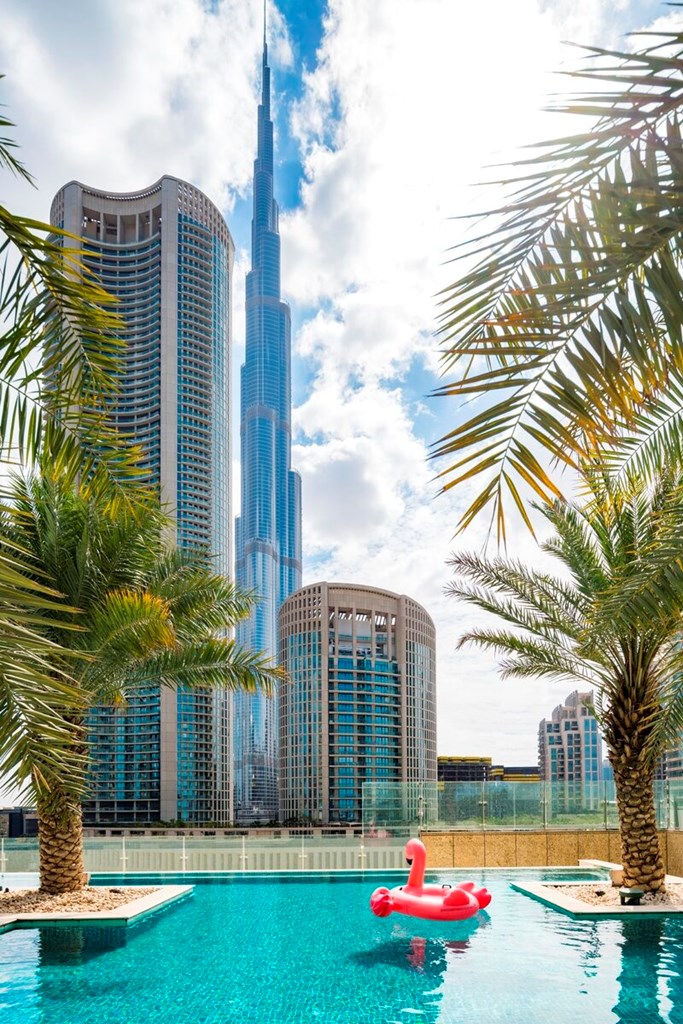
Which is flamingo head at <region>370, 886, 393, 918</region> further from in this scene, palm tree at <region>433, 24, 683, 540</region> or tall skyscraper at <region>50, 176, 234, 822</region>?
tall skyscraper at <region>50, 176, 234, 822</region>

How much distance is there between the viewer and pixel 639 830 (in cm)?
1241

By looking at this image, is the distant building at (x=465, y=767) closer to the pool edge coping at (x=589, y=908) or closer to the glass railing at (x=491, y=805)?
the glass railing at (x=491, y=805)

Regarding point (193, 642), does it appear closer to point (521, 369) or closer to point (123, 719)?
point (521, 369)

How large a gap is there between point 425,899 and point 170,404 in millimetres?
91073

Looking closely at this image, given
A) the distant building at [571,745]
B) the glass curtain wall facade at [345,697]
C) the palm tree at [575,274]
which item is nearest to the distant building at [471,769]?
the distant building at [571,745]

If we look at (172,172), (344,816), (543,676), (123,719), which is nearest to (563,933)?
(543,676)

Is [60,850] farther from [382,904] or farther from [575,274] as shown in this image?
[575,274]

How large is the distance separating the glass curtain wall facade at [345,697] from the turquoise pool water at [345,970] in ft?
364

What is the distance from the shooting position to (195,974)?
30.5 feet

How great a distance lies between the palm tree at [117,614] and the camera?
11.4m

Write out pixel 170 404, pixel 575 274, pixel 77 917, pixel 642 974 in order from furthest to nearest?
pixel 170 404, pixel 77 917, pixel 642 974, pixel 575 274

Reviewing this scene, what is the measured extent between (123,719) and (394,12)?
9833 centimetres

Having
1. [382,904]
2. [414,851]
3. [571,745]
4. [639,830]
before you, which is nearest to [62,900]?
[382,904]

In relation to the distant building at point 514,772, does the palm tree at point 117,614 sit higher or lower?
higher
